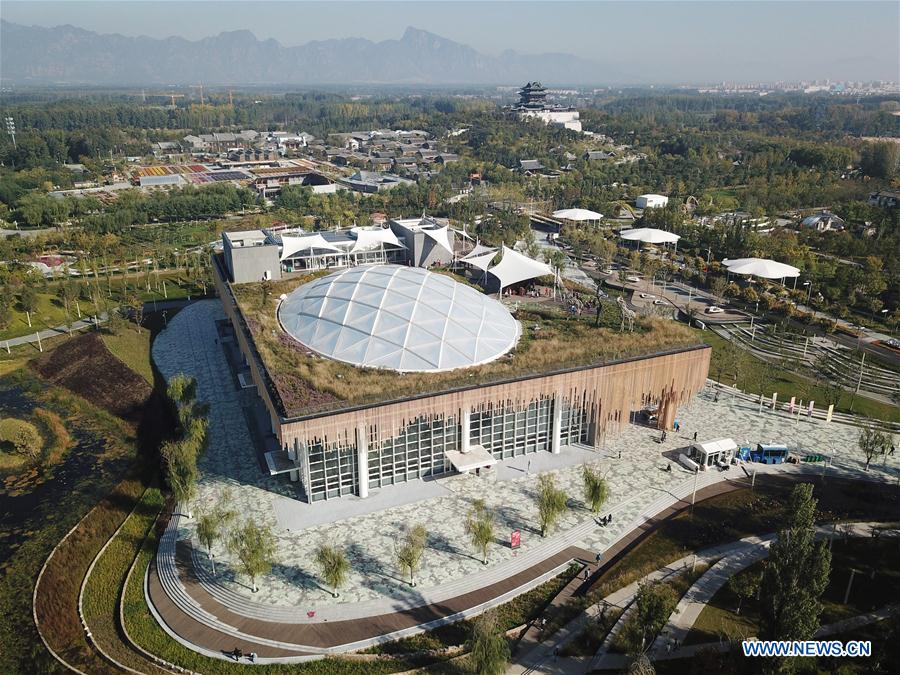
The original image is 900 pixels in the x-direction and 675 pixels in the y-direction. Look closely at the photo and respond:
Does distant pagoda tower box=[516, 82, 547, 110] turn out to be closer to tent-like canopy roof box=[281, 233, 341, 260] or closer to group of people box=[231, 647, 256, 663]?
tent-like canopy roof box=[281, 233, 341, 260]

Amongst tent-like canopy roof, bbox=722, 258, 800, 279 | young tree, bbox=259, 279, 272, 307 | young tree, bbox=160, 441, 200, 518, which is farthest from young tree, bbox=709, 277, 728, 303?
young tree, bbox=160, 441, 200, 518

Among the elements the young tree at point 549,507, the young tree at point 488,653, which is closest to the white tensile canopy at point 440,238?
the young tree at point 549,507

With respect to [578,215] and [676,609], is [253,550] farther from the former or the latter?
[578,215]

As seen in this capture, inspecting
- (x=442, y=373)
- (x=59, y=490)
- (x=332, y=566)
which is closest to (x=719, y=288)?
(x=442, y=373)

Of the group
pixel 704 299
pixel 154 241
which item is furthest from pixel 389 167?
pixel 704 299

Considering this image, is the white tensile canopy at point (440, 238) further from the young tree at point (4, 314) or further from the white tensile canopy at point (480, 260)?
the young tree at point (4, 314)
